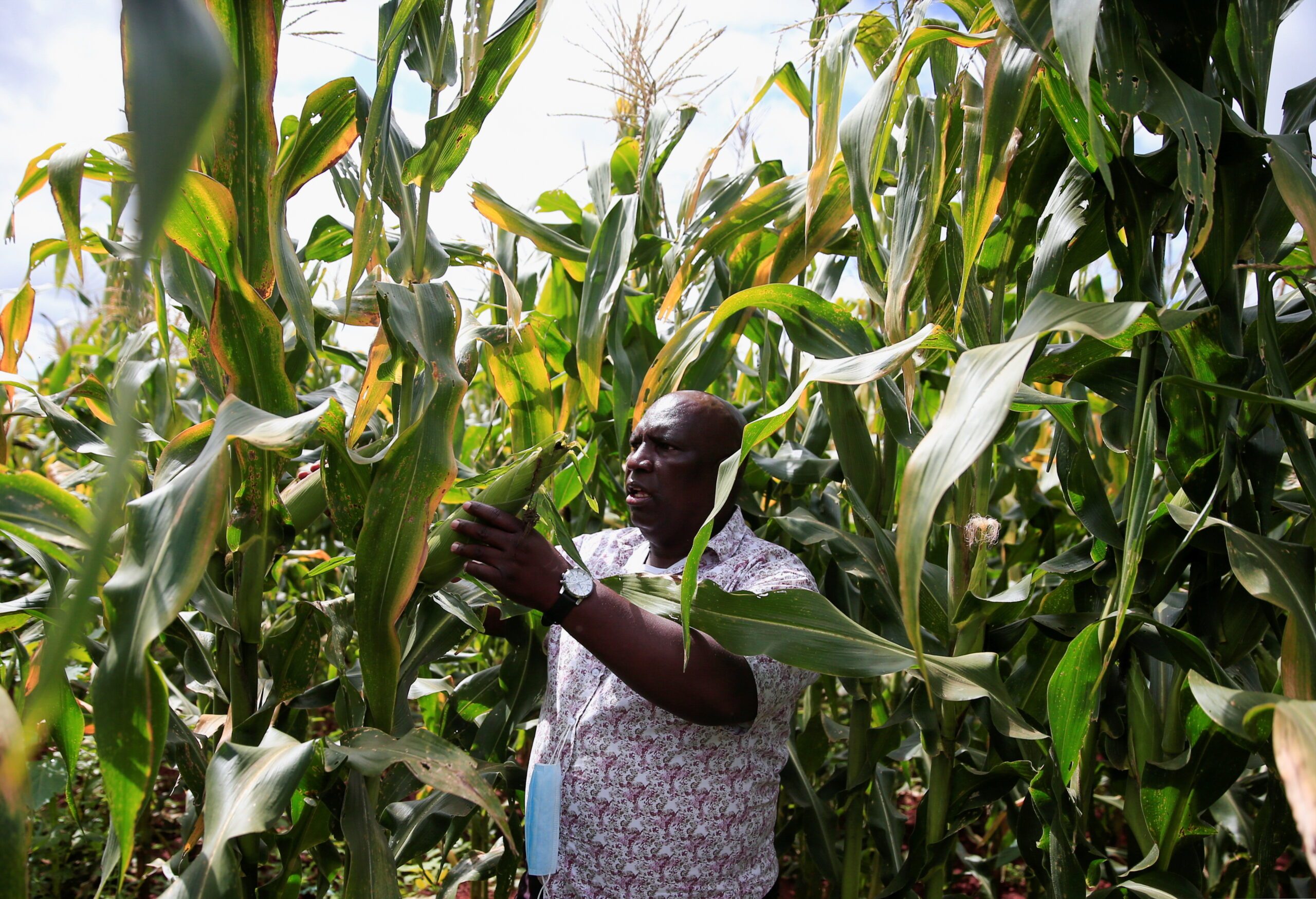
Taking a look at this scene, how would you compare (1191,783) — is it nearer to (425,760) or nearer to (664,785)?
(664,785)

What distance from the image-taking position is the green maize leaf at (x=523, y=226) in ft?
5.92

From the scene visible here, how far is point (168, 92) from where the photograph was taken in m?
0.34

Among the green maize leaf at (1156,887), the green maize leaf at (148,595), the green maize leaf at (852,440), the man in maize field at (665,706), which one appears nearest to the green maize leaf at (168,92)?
the green maize leaf at (148,595)

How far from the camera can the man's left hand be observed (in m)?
1.02

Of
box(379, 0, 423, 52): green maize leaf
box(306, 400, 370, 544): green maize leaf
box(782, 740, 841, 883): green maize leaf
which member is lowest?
box(782, 740, 841, 883): green maize leaf

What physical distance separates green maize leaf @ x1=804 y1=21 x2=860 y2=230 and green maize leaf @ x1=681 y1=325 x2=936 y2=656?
0.38 m

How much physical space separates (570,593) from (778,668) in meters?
0.39

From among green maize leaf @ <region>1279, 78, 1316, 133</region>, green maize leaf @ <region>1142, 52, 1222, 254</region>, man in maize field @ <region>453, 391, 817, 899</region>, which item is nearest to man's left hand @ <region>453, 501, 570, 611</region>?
man in maize field @ <region>453, 391, 817, 899</region>

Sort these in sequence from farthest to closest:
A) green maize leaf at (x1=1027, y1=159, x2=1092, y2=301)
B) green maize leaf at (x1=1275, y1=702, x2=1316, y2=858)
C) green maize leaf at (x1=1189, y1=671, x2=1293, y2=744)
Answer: green maize leaf at (x1=1027, y1=159, x2=1092, y2=301)
green maize leaf at (x1=1189, y1=671, x2=1293, y2=744)
green maize leaf at (x1=1275, y1=702, x2=1316, y2=858)

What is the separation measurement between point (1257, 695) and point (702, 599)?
605mm

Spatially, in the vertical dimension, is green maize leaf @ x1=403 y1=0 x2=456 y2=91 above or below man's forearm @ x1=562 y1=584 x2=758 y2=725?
above

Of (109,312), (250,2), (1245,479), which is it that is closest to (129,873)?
(109,312)

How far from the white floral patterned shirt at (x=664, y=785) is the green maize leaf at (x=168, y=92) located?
3.57 feet

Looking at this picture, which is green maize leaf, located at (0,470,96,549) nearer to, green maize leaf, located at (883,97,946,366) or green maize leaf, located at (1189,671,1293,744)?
green maize leaf, located at (883,97,946,366)
